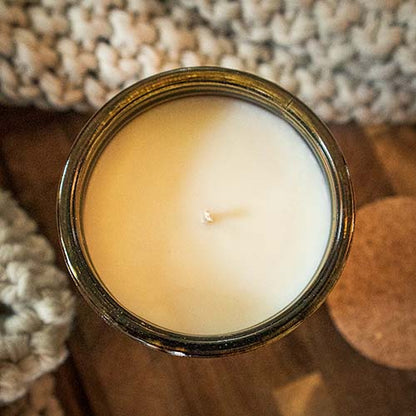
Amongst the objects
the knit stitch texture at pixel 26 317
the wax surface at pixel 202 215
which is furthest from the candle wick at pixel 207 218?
the knit stitch texture at pixel 26 317

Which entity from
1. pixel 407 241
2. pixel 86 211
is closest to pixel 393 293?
pixel 407 241

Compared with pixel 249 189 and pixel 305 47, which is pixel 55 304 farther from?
pixel 305 47

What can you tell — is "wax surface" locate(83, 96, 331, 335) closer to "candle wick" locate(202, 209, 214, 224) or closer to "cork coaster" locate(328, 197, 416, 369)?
"candle wick" locate(202, 209, 214, 224)

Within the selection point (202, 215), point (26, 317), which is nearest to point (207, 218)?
point (202, 215)

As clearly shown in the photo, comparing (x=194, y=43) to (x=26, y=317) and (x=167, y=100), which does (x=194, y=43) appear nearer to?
(x=167, y=100)

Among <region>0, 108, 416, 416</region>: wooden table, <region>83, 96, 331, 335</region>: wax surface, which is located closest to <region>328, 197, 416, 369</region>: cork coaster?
<region>0, 108, 416, 416</region>: wooden table
